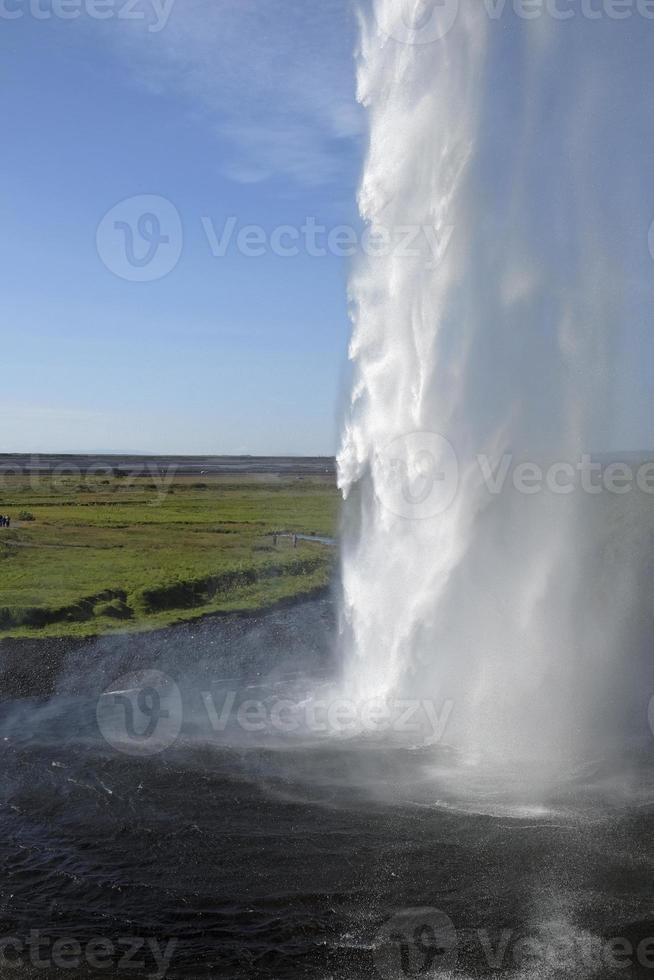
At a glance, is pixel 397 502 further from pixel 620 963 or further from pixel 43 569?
pixel 43 569

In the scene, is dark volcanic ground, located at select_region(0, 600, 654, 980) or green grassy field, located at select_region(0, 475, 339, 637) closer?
dark volcanic ground, located at select_region(0, 600, 654, 980)

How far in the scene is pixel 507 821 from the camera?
1670 centimetres

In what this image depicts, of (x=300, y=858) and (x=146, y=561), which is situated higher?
(x=146, y=561)

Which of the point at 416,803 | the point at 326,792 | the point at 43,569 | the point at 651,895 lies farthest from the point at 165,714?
the point at 43,569

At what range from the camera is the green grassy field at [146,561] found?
3794 cm

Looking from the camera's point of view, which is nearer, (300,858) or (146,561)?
(300,858)

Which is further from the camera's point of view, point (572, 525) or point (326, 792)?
point (572, 525)

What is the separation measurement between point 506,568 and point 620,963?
11.7 m

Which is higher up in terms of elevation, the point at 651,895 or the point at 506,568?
the point at 506,568

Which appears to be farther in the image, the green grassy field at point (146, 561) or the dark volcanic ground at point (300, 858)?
the green grassy field at point (146, 561)

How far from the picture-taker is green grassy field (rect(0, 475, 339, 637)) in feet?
124

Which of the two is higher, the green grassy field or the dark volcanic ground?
the green grassy field

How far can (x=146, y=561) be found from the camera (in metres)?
50.5

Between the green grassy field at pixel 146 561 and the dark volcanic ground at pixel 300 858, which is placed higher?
the green grassy field at pixel 146 561
